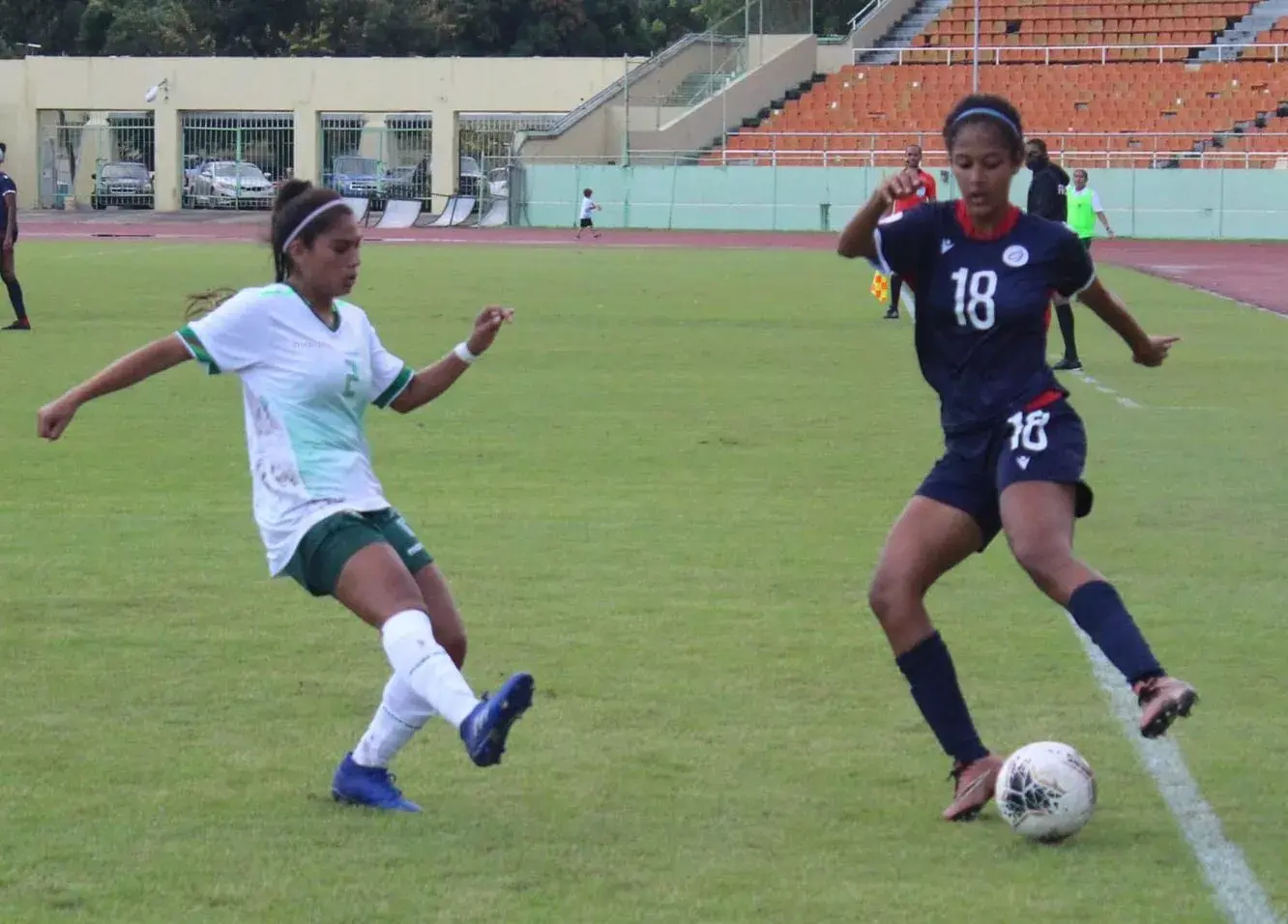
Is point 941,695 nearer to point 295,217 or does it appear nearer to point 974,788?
point 974,788

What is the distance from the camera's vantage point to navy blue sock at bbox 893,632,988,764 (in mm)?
5520

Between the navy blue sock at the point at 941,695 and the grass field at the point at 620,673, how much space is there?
0.21 m

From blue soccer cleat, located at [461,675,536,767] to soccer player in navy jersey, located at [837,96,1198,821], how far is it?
43.4 inches

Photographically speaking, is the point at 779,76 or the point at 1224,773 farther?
the point at 779,76

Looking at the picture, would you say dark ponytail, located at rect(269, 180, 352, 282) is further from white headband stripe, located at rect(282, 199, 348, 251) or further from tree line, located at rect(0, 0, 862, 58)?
tree line, located at rect(0, 0, 862, 58)

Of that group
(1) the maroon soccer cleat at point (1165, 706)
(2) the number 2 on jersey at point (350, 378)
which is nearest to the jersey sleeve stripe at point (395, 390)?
(2) the number 2 on jersey at point (350, 378)

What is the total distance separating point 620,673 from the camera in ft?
23.5

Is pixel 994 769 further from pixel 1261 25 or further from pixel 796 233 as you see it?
pixel 1261 25

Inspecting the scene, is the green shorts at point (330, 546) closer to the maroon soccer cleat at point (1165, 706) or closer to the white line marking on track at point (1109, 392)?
the maroon soccer cleat at point (1165, 706)

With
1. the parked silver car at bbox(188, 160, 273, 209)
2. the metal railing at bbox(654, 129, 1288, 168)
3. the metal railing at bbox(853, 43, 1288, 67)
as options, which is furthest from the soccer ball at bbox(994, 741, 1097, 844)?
the parked silver car at bbox(188, 160, 273, 209)

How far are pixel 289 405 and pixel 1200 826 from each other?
2.60m

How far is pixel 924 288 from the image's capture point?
5.61 m

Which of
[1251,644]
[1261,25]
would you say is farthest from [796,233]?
[1251,644]

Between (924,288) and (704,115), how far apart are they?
175ft
